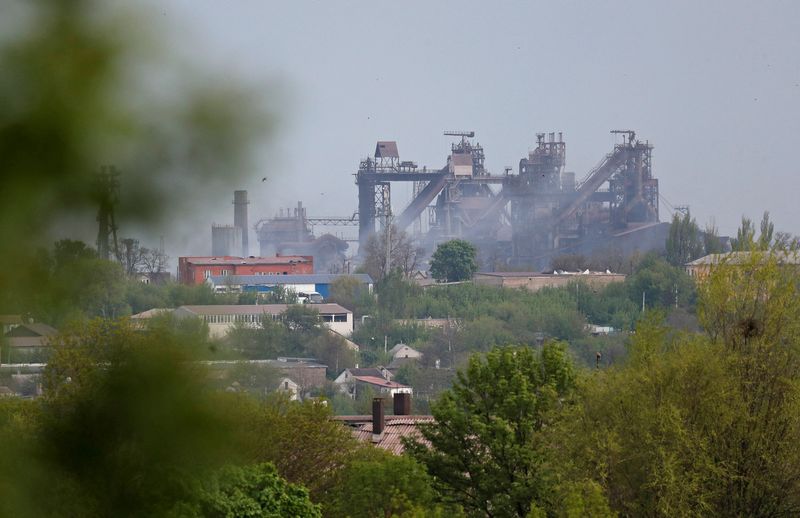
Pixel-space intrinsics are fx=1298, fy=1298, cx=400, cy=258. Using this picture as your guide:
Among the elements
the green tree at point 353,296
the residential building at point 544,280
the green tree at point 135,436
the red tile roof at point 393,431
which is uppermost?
the residential building at point 544,280

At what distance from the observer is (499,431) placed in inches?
591

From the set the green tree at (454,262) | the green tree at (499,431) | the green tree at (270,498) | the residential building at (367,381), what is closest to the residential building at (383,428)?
the green tree at (499,431)

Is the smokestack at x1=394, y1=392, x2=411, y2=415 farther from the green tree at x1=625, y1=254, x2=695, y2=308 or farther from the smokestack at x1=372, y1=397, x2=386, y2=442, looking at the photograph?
the green tree at x1=625, y1=254, x2=695, y2=308

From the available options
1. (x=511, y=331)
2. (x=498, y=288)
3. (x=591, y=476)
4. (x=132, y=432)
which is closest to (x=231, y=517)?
(x=591, y=476)

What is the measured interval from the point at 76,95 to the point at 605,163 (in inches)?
3561

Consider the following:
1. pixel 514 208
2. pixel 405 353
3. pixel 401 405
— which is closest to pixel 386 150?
pixel 514 208

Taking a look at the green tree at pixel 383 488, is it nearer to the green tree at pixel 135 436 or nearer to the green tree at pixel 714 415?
the green tree at pixel 714 415

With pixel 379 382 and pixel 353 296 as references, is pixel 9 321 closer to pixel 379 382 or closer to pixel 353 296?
pixel 379 382

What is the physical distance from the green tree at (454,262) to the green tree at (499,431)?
60.4m

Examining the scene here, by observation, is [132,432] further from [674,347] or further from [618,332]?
[618,332]

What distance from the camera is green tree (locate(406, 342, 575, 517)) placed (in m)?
14.3

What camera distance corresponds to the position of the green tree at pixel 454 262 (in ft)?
253

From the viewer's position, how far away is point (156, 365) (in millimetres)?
1860

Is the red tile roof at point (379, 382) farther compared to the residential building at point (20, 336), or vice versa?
the red tile roof at point (379, 382)
